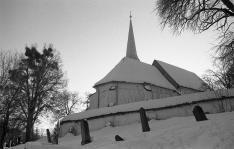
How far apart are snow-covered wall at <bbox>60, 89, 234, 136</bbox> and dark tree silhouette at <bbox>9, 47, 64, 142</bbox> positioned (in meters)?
5.21

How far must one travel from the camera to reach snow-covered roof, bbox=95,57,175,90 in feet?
82.3

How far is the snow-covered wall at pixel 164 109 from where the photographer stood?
14812 millimetres

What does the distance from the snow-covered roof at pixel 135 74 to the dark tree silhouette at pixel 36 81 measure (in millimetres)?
5110

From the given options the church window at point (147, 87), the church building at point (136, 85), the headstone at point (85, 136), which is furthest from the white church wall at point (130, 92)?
the headstone at point (85, 136)

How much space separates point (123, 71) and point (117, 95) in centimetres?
399

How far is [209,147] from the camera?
697 cm

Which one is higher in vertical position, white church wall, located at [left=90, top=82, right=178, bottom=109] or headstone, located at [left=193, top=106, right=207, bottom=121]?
white church wall, located at [left=90, top=82, right=178, bottom=109]

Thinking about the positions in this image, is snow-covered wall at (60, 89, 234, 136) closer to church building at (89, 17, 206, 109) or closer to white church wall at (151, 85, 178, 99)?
church building at (89, 17, 206, 109)

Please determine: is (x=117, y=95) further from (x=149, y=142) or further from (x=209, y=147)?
(x=209, y=147)

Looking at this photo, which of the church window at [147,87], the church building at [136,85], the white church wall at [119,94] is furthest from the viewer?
the church window at [147,87]

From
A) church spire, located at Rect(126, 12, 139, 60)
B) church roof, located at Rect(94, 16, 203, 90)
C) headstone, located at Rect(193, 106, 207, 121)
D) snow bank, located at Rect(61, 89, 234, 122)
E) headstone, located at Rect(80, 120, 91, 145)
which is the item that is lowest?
headstone, located at Rect(80, 120, 91, 145)

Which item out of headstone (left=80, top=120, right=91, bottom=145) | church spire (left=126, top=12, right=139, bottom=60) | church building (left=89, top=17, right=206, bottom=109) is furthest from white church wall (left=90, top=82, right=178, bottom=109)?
church spire (left=126, top=12, right=139, bottom=60)

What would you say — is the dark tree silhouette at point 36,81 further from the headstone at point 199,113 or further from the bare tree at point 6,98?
the headstone at point 199,113

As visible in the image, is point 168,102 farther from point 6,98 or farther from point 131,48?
point 131,48
